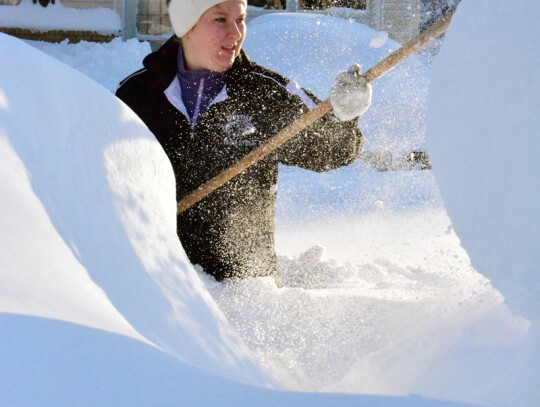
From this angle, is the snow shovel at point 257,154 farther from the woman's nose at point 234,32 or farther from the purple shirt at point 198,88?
the woman's nose at point 234,32

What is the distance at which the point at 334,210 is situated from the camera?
229 inches

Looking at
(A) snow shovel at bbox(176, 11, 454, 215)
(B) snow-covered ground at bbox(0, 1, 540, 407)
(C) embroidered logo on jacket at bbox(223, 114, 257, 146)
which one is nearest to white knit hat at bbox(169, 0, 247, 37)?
(C) embroidered logo on jacket at bbox(223, 114, 257, 146)

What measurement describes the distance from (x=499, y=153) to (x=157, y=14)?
421 inches

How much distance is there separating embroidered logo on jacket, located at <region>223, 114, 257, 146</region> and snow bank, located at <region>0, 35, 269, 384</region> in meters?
1.65

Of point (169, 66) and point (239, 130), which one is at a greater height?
point (169, 66)

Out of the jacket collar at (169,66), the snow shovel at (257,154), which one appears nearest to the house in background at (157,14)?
the jacket collar at (169,66)

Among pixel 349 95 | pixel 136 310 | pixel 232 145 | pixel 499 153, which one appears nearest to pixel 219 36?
pixel 232 145

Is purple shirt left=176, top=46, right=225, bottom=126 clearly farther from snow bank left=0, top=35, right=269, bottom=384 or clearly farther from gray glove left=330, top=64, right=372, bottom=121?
snow bank left=0, top=35, right=269, bottom=384

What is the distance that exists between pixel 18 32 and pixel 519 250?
425 inches

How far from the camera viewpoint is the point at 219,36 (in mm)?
3068

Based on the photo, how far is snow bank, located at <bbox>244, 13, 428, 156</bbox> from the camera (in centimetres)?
798

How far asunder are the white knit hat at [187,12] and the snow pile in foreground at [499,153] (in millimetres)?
2198

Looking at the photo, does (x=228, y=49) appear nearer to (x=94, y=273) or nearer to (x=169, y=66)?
(x=169, y=66)

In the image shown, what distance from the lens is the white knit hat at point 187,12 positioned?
309 cm
